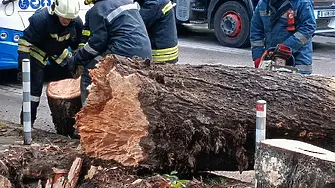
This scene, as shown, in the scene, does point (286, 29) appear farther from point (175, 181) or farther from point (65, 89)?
point (175, 181)

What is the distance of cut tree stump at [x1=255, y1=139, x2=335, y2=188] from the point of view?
3.42m

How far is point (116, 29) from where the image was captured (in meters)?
5.73

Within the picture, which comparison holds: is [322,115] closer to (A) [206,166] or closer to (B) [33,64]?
(A) [206,166]

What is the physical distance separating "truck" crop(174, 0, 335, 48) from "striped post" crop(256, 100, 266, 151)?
8.30 metres

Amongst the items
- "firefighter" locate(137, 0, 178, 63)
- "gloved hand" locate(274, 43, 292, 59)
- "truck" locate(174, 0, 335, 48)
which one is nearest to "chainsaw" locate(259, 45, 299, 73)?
"gloved hand" locate(274, 43, 292, 59)

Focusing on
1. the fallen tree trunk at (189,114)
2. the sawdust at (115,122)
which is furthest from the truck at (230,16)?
the sawdust at (115,122)

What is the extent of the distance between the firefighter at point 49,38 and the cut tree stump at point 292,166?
9.77 ft

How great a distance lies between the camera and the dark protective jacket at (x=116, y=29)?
5.70m

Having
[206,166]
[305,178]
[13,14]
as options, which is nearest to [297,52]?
[206,166]

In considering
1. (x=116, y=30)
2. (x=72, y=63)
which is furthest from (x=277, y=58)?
(x=72, y=63)

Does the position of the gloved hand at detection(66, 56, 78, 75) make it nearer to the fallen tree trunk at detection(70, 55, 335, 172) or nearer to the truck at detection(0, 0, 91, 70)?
the fallen tree trunk at detection(70, 55, 335, 172)

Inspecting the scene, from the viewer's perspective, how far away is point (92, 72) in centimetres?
473

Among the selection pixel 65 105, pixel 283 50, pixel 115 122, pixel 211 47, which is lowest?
pixel 211 47

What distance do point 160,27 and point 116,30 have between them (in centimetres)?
93
